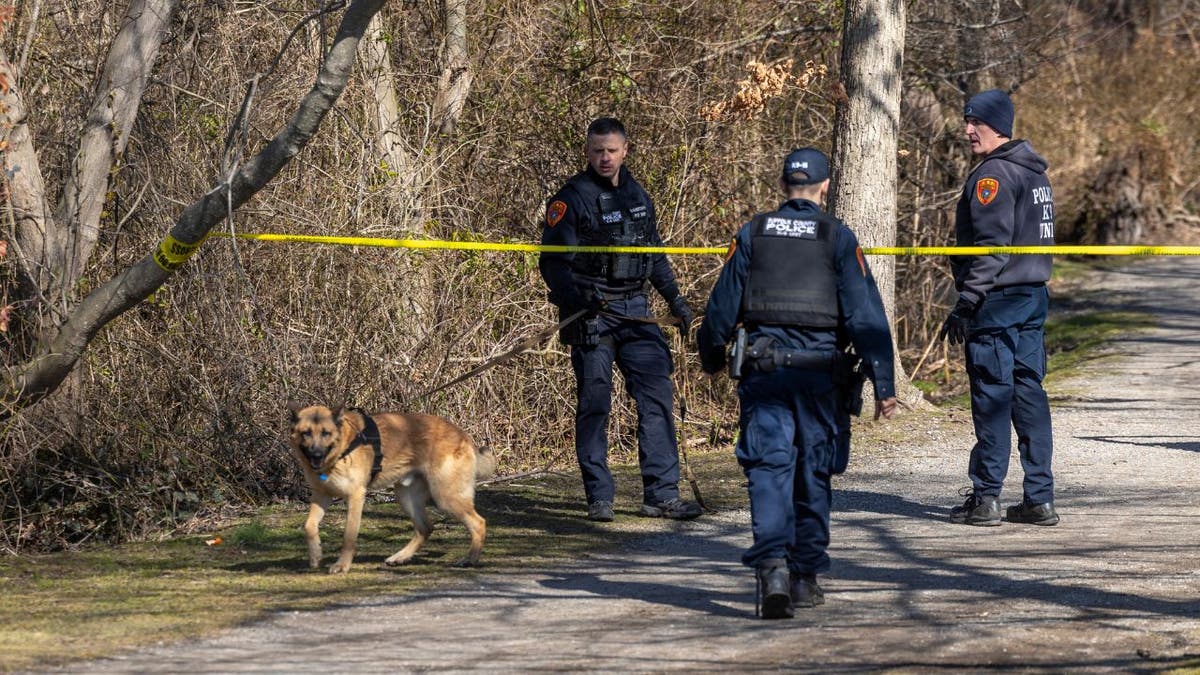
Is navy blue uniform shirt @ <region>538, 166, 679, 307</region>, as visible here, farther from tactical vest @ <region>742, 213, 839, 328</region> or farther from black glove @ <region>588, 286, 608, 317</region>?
tactical vest @ <region>742, 213, 839, 328</region>

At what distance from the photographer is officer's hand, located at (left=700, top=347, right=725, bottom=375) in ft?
20.2

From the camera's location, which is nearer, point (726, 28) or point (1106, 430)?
point (1106, 430)

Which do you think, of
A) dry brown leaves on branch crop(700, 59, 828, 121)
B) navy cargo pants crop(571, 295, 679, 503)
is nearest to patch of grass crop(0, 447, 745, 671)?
navy cargo pants crop(571, 295, 679, 503)

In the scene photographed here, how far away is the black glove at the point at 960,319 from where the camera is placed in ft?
25.2

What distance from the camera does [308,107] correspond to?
7.34 m

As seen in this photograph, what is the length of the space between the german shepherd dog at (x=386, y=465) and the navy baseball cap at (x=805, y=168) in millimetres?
2110

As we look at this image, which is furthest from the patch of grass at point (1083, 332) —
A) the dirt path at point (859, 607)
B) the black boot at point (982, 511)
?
the black boot at point (982, 511)

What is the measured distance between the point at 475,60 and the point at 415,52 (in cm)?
47

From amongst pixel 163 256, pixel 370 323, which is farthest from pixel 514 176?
pixel 163 256

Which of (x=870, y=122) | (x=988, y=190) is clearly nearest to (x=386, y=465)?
(x=988, y=190)

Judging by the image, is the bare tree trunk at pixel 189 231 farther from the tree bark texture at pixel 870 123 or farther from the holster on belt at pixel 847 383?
the tree bark texture at pixel 870 123

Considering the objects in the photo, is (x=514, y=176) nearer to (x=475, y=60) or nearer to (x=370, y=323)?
(x=475, y=60)

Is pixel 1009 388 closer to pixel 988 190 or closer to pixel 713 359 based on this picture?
pixel 988 190

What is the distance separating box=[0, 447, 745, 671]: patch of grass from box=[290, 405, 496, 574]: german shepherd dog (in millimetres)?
198
